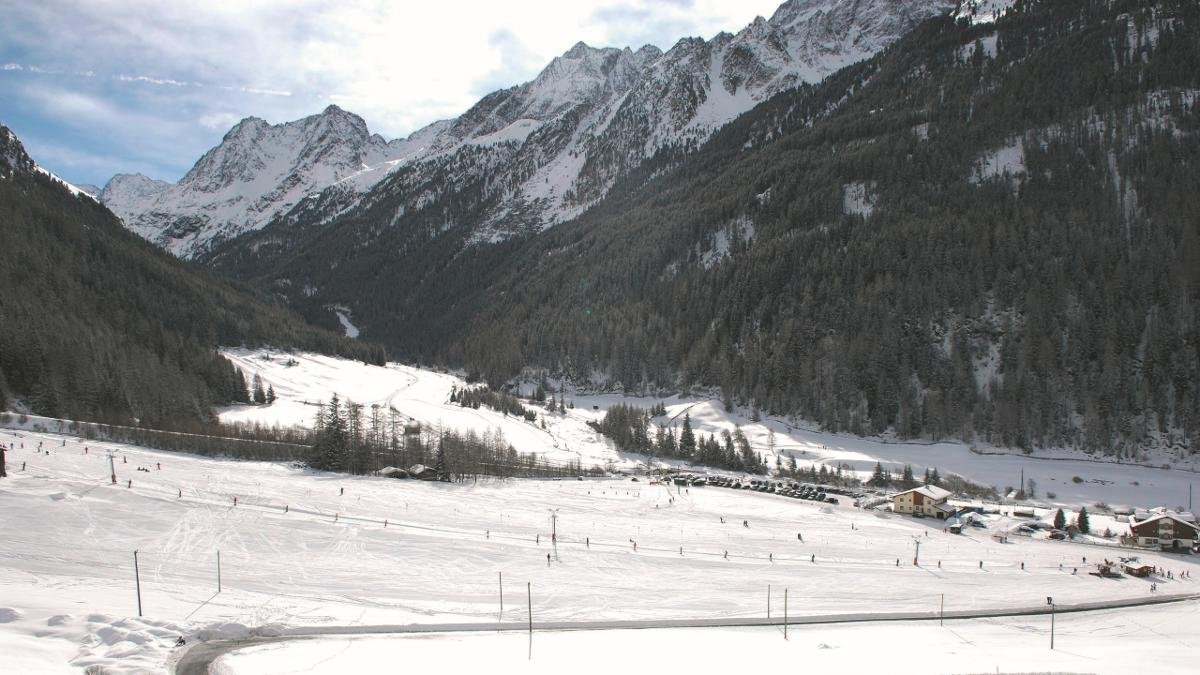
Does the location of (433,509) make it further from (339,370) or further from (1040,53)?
(1040,53)

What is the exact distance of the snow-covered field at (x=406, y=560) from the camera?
3472 centimetres

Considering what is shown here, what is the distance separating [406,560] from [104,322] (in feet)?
359

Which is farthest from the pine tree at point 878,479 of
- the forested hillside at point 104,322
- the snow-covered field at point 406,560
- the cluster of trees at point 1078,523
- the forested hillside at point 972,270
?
the forested hillside at point 104,322

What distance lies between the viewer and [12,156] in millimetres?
167625

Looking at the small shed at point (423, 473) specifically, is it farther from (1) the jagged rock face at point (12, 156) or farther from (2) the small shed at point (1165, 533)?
(1) the jagged rock face at point (12, 156)

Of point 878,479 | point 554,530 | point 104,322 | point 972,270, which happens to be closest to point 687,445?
point 878,479

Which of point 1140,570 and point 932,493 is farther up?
point 932,493

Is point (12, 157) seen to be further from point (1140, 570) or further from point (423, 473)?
point (1140, 570)

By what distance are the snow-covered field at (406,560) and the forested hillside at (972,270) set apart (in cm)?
5377

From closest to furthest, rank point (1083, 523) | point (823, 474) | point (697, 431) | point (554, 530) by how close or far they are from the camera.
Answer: point (554, 530)
point (1083, 523)
point (823, 474)
point (697, 431)

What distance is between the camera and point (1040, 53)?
7156 inches

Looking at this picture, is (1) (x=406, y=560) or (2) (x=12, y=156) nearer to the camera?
(1) (x=406, y=560)

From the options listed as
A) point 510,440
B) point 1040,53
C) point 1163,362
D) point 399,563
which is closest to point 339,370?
point 510,440

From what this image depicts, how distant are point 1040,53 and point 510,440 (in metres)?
181
